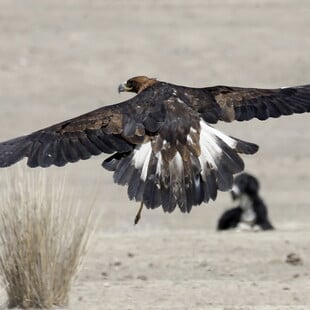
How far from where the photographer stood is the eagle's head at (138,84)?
11.3 m

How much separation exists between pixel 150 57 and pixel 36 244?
66.0ft

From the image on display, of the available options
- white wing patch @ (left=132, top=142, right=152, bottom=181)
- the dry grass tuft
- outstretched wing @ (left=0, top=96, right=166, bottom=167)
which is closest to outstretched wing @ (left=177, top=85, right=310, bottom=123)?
outstretched wing @ (left=0, top=96, right=166, bottom=167)

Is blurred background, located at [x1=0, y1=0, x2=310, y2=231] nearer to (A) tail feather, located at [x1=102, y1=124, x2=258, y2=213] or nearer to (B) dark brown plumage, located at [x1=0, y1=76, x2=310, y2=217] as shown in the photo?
(B) dark brown plumage, located at [x1=0, y1=76, x2=310, y2=217]

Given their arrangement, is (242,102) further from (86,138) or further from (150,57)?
(150,57)

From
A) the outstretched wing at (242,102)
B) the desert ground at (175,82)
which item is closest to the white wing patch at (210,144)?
the outstretched wing at (242,102)

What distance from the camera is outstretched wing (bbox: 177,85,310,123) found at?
35.1 ft

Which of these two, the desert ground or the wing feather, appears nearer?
the wing feather

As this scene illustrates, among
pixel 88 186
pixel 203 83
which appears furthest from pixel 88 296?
pixel 203 83

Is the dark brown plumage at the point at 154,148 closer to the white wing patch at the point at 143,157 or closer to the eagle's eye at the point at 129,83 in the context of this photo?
the white wing patch at the point at 143,157

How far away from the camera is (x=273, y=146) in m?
25.1

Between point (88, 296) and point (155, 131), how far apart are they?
193 centimetres

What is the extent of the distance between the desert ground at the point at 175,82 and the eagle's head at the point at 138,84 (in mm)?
1304

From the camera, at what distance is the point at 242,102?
36.0ft

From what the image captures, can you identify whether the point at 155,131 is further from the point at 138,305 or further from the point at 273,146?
the point at 273,146
